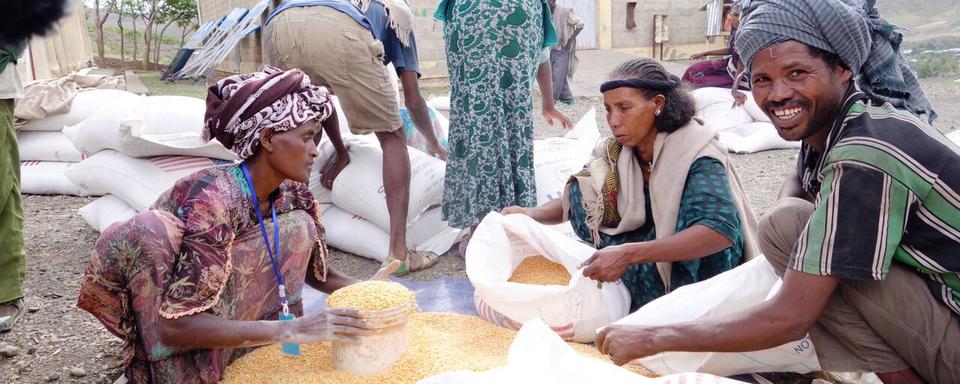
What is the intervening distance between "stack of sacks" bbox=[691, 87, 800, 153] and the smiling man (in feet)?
14.2

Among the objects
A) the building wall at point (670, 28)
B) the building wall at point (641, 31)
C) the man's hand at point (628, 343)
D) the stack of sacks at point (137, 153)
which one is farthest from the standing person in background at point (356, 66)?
the building wall at point (670, 28)

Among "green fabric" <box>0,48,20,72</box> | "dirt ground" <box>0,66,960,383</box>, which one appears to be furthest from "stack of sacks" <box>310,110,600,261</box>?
"green fabric" <box>0,48,20,72</box>

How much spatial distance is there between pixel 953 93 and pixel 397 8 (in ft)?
27.1

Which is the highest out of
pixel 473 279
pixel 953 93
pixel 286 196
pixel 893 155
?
pixel 893 155

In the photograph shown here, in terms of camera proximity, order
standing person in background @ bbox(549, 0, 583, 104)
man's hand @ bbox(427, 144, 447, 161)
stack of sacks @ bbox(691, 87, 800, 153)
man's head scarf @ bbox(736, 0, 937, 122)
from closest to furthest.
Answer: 1. man's head scarf @ bbox(736, 0, 937, 122)
2. man's hand @ bbox(427, 144, 447, 161)
3. stack of sacks @ bbox(691, 87, 800, 153)
4. standing person in background @ bbox(549, 0, 583, 104)

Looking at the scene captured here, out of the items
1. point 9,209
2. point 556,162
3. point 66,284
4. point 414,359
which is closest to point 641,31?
point 556,162

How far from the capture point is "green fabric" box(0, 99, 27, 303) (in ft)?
8.76

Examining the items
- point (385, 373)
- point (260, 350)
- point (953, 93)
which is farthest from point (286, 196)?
point (953, 93)

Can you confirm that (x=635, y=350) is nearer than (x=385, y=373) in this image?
Yes

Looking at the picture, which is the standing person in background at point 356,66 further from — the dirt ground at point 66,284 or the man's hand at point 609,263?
the man's hand at point 609,263

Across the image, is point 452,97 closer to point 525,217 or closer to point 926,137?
point 525,217

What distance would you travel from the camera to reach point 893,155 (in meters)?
1.48

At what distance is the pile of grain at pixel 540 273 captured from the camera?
2.60 m

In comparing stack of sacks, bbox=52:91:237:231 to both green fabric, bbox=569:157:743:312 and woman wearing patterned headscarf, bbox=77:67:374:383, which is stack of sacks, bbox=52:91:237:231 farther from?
Result: green fabric, bbox=569:157:743:312
